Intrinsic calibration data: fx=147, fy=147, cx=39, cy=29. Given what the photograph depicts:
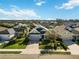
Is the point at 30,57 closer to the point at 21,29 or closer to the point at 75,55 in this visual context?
the point at 75,55

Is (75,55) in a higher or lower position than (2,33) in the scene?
lower

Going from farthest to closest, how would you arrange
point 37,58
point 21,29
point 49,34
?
point 21,29 → point 49,34 → point 37,58

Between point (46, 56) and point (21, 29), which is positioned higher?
point (21, 29)

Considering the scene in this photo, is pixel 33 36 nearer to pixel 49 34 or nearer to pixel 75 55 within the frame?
pixel 49 34

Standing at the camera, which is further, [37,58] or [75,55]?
[75,55]

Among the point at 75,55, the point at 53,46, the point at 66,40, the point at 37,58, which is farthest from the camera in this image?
the point at 66,40

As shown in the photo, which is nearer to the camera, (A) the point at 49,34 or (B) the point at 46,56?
(B) the point at 46,56

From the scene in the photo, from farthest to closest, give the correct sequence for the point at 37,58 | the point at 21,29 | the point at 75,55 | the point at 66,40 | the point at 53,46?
the point at 21,29 → the point at 66,40 → the point at 53,46 → the point at 75,55 → the point at 37,58

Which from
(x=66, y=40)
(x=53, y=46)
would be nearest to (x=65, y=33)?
(x=66, y=40)

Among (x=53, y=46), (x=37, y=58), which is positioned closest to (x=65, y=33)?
(x=53, y=46)
